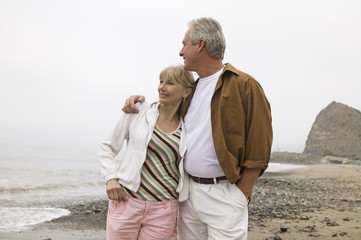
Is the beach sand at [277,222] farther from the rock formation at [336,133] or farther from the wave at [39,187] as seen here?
the rock formation at [336,133]

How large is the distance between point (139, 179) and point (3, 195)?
12.8 m

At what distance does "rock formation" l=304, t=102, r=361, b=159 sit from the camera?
70.6 m

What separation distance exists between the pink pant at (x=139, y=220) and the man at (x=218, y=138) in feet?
0.72

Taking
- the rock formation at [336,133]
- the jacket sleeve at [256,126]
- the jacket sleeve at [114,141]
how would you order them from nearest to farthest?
the jacket sleeve at [256,126], the jacket sleeve at [114,141], the rock formation at [336,133]

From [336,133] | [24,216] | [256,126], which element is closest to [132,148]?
[256,126]

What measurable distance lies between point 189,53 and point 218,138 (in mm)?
832

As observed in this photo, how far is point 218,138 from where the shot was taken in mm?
2723

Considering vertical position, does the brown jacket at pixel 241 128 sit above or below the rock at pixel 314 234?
above

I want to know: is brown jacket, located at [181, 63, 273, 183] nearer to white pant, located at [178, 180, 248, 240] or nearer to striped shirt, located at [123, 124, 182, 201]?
white pant, located at [178, 180, 248, 240]

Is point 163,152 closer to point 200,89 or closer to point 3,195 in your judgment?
point 200,89

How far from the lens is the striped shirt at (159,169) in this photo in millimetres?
2881

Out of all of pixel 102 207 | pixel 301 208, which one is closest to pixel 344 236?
pixel 301 208

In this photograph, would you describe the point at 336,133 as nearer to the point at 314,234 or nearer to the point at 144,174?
the point at 314,234

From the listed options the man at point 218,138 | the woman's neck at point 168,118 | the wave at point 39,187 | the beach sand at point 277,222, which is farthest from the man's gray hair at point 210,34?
the wave at point 39,187
